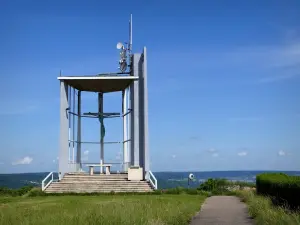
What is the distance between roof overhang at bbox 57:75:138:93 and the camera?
35.8 m

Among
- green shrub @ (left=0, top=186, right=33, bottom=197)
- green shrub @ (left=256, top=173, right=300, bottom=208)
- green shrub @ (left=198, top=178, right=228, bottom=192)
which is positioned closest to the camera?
green shrub @ (left=256, top=173, right=300, bottom=208)

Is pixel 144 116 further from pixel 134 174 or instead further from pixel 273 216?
pixel 273 216

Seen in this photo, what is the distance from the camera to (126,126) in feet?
127

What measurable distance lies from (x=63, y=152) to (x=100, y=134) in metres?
5.04

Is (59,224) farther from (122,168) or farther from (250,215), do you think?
(122,168)

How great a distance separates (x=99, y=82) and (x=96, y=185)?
9110mm

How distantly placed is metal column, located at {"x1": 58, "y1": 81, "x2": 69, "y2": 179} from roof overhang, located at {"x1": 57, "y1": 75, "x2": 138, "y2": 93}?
1.04 metres

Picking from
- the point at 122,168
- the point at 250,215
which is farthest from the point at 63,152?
the point at 250,215

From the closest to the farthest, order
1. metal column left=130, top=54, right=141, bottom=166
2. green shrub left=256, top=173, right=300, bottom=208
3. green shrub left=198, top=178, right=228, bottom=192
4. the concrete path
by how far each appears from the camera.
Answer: the concrete path → green shrub left=256, top=173, right=300, bottom=208 → green shrub left=198, top=178, right=228, bottom=192 → metal column left=130, top=54, right=141, bottom=166

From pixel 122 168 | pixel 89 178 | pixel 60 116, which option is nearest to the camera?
pixel 89 178

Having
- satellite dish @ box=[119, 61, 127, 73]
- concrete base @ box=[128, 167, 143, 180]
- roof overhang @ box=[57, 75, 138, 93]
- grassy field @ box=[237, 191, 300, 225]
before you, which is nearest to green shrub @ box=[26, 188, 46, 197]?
concrete base @ box=[128, 167, 143, 180]

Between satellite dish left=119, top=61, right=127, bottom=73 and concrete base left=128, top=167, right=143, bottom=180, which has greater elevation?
satellite dish left=119, top=61, right=127, bottom=73

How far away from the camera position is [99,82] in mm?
37125

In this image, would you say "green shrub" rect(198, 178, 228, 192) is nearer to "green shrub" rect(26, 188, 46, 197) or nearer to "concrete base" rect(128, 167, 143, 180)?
"concrete base" rect(128, 167, 143, 180)
